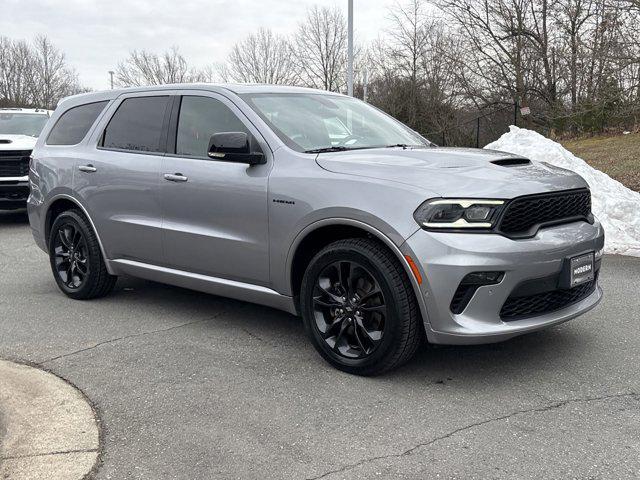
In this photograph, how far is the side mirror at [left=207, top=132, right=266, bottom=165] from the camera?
4062mm

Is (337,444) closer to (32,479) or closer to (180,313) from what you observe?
(32,479)

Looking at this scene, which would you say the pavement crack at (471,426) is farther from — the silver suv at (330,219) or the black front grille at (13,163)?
the black front grille at (13,163)

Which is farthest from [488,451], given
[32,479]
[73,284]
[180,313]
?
[73,284]

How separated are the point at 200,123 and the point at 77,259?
6.15 feet

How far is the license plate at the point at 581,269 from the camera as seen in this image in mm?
3635

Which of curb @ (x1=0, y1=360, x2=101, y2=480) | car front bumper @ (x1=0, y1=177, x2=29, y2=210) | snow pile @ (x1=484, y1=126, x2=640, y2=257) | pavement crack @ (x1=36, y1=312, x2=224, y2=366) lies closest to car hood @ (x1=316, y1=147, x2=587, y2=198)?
pavement crack @ (x1=36, y1=312, x2=224, y2=366)

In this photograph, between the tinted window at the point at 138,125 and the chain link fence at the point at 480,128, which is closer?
the tinted window at the point at 138,125

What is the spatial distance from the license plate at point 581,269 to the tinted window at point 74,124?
4.05 meters

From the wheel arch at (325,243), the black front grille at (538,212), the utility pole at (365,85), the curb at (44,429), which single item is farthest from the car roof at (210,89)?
the utility pole at (365,85)

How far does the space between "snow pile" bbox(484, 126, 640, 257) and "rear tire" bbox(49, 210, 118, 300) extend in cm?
575

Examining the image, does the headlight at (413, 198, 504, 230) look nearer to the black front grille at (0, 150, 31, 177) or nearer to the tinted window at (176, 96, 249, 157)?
the tinted window at (176, 96, 249, 157)

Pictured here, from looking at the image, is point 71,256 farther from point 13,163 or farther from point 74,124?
point 13,163

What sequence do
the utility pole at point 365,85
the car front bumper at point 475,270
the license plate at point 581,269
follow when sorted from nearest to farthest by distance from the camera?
the car front bumper at point 475,270, the license plate at point 581,269, the utility pole at point 365,85

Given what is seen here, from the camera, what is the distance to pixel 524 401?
3.43 meters
